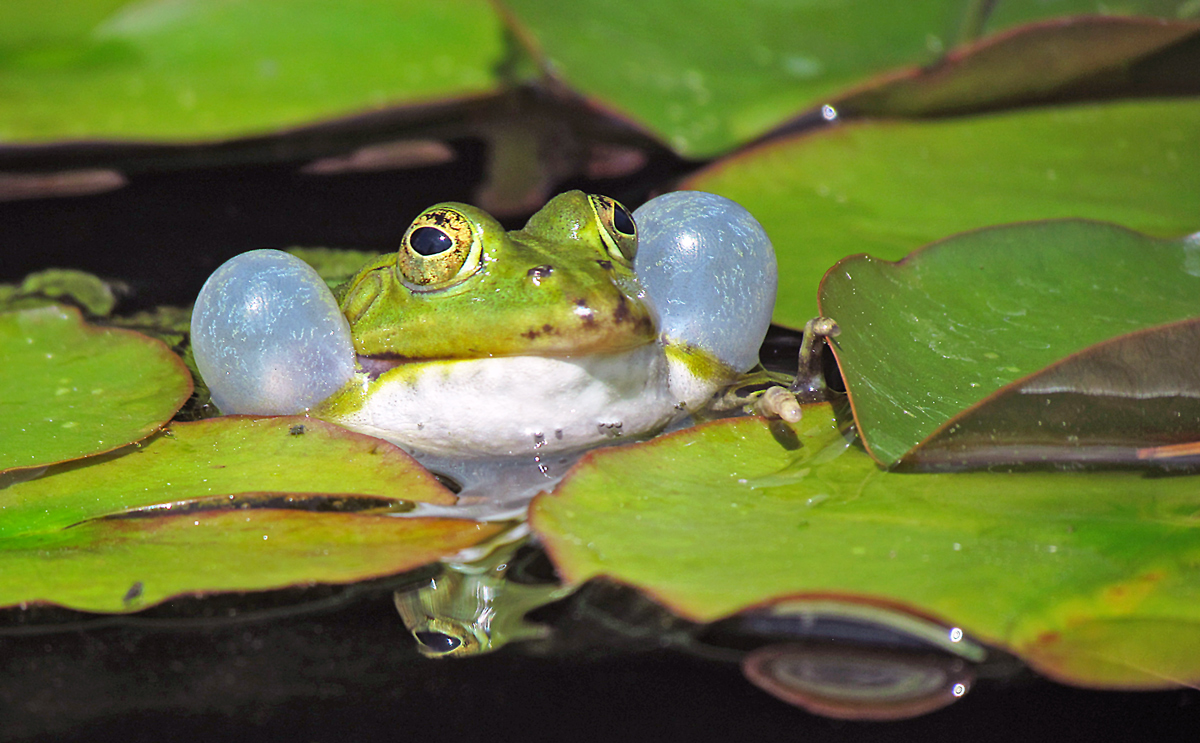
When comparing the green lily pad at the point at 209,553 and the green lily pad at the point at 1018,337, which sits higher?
the green lily pad at the point at 1018,337

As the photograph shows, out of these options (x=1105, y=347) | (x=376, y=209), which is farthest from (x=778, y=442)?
(x=376, y=209)

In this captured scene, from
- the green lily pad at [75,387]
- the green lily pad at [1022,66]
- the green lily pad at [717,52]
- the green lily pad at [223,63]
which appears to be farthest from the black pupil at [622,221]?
the green lily pad at [223,63]

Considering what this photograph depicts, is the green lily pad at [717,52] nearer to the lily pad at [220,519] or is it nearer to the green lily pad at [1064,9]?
the green lily pad at [1064,9]

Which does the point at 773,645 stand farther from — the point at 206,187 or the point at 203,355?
the point at 206,187

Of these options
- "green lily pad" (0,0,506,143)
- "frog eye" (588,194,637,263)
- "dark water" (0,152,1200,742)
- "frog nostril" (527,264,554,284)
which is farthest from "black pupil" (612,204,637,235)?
"green lily pad" (0,0,506,143)

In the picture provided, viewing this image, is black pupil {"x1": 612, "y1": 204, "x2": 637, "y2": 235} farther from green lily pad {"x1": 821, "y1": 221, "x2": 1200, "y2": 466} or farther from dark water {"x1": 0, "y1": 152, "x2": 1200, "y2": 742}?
dark water {"x1": 0, "y1": 152, "x2": 1200, "y2": 742}
